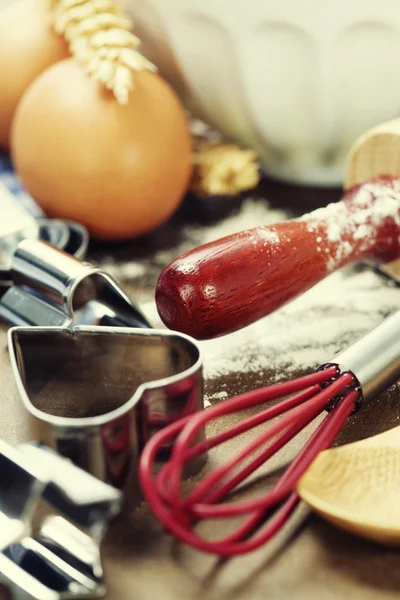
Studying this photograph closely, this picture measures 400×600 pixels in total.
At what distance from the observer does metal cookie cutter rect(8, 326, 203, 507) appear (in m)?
0.31

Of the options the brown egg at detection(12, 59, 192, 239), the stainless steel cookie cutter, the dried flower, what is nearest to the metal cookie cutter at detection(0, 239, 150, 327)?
the stainless steel cookie cutter

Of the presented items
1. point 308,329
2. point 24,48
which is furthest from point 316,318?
point 24,48

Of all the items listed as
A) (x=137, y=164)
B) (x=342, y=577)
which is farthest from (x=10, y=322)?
(x=342, y=577)

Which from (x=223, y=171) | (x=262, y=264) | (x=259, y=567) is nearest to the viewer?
(x=259, y=567)

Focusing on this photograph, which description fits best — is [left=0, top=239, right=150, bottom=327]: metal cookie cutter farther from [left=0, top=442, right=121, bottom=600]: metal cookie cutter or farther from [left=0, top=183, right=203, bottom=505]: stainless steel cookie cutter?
[left=0, top=442, right=121, bottom=600]: metal cookie cutter

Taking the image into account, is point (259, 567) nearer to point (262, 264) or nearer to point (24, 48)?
point (262, 264)

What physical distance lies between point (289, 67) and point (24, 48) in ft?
0.82

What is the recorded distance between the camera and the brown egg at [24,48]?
26.2 inches

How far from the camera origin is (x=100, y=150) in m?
0.54

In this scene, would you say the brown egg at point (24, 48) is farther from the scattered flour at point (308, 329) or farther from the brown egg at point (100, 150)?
the scattered flour at point (308, 329)

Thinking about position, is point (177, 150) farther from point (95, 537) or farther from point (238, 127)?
point (95, 537)

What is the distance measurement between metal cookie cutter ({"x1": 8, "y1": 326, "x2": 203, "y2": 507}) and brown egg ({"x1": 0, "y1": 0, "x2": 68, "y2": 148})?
0.38 meters

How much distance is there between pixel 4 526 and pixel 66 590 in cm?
4

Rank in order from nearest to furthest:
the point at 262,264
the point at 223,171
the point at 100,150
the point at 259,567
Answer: the point at 259,567
the point at 262,264
the point at 100,150
the point at 223,171
